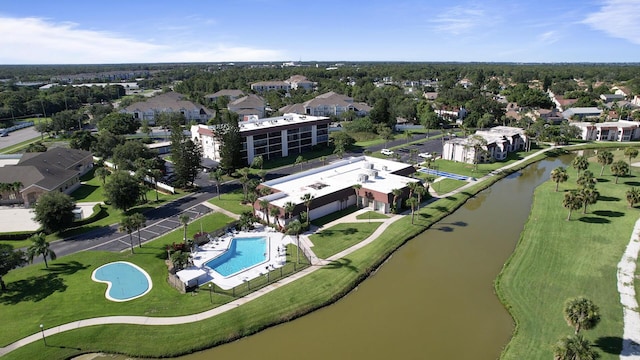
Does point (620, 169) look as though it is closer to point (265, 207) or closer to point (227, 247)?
point (265, 207)

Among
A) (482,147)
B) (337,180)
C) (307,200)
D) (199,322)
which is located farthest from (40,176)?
(482,147)

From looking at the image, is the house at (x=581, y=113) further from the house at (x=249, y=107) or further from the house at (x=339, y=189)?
the house at (x=249, y=107)

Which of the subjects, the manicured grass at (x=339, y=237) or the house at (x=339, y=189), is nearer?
the manicured grass at (x=339, y=237)

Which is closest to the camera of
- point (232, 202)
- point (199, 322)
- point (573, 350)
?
point (573, 350)

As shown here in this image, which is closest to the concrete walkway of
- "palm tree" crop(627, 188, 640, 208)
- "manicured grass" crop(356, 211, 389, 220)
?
"manicured grass" crop(356, 211, 389, 220)

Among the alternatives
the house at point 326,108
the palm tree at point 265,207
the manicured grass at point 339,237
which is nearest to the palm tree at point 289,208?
the palm tree at point 265,207

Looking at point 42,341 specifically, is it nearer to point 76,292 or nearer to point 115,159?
point 76,292
